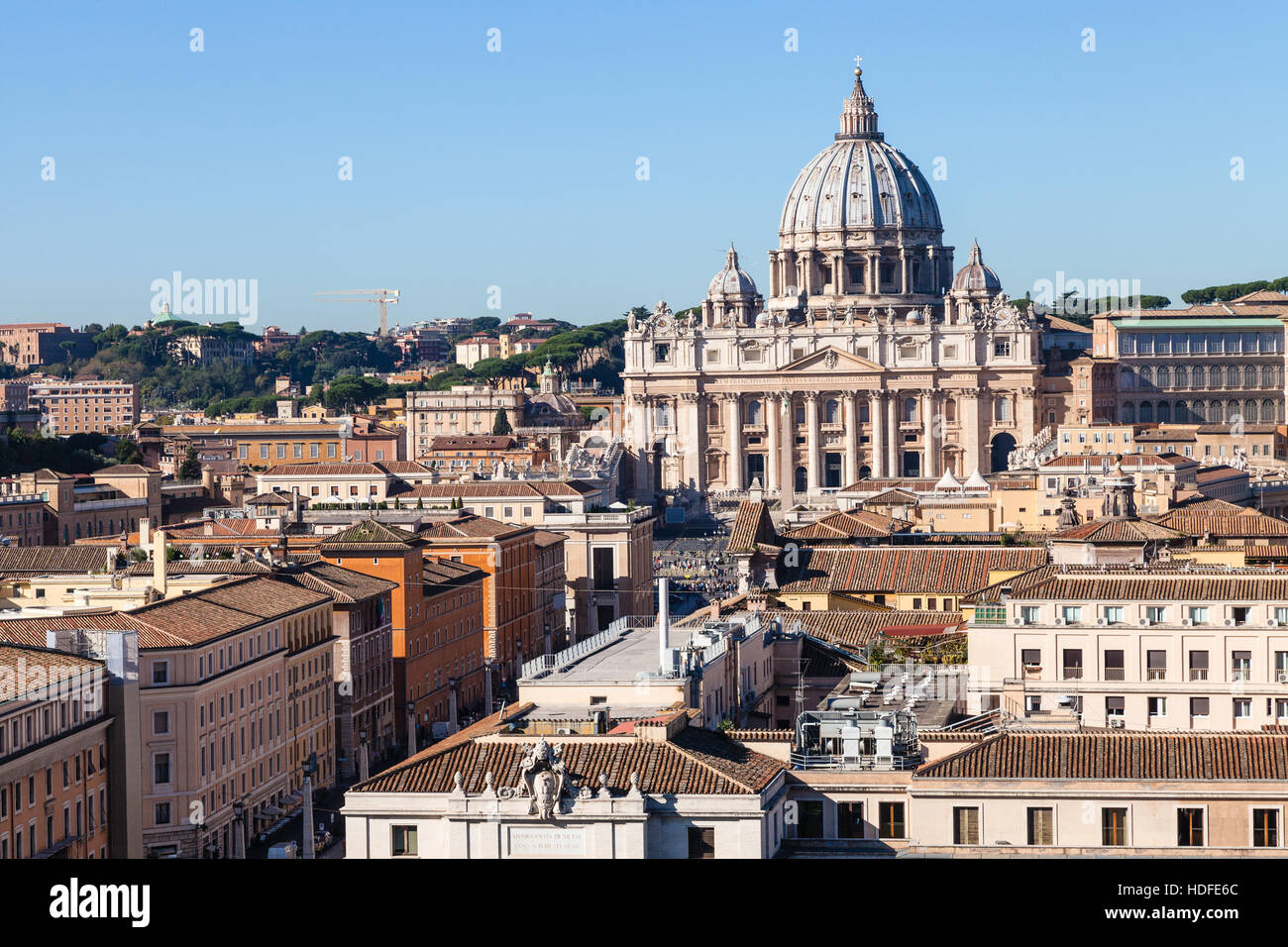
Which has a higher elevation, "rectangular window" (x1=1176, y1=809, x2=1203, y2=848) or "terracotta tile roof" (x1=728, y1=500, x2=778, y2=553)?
"terracotta tile roof" (x1=728, y1=500, x2=778, y2=553)

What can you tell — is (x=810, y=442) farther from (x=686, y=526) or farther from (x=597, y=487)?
(x=597, y=487)

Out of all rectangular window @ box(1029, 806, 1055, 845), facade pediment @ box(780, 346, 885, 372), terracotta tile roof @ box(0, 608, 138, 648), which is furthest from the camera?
facade pediment @ box(780, 346, 885, 372)

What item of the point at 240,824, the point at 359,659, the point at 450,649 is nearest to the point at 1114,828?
the point at 240,824

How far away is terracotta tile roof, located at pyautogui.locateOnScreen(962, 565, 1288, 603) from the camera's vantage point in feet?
80.0

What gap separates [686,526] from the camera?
313 feet

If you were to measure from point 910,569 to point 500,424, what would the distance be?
91897 millimetres

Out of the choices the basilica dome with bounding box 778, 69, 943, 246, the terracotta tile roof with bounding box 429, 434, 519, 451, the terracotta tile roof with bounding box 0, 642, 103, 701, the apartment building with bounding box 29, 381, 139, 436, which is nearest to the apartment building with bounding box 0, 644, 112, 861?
the terracotta tile roof with bounding box 0, 642, 103, 701

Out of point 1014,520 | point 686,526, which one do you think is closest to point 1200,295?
point 686,526

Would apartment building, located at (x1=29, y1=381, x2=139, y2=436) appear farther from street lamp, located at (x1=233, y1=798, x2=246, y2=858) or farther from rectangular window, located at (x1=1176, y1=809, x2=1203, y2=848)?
rectangular window, located at (x1=1176, y1=809, x2=1203, y2=848)

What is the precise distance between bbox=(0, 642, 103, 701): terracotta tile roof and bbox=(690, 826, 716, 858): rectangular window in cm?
865

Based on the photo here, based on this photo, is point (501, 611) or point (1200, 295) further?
point (1200, 295)

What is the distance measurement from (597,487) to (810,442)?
Answer: 51.9m

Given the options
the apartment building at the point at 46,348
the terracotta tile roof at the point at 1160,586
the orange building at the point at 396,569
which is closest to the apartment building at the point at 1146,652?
the terracotta tile roof at the point at 1160,586

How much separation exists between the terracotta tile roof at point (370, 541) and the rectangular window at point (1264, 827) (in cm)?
2736
